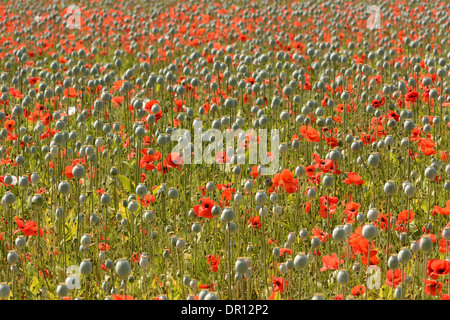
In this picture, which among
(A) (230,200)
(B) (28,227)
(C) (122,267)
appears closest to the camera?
(C) (122,267)

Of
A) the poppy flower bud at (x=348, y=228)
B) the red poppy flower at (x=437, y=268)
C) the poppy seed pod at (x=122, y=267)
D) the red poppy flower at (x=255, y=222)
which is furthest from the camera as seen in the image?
the red poppy flower at (x=255, y=222)

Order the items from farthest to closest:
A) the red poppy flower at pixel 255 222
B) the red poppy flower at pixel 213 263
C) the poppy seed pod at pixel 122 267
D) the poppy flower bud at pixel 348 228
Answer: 1. the red poppy flower at pixel 255 222
2. the red poppy flower at pixel 213 263
3. the poppy flower bud at pixel 348 228
4. the poppy seed pod at pixel 122 267

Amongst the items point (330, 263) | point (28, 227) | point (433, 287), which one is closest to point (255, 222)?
point (330, 263)

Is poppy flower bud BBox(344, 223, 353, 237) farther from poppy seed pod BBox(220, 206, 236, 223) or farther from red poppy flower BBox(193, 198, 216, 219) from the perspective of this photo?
red poppy flower BBox(193, 198, 216, 219)

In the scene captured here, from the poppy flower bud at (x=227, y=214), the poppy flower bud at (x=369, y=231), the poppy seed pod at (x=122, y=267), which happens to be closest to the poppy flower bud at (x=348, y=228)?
the poppy flower bud at (x=369, y=231)

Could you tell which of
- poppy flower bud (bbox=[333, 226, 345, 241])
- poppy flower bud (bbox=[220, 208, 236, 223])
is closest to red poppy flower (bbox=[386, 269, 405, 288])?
poppy flower bud (bbox=[333, 226, 345, 241])

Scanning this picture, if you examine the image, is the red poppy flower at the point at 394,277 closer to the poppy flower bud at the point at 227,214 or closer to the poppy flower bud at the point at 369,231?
the poppy flower bud at the point at 369,231

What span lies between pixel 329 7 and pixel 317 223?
37.4 ft

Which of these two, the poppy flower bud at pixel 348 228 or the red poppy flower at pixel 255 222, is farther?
the red poppy flower at pixel 255 222

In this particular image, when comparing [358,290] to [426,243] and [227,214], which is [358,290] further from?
[227,214]

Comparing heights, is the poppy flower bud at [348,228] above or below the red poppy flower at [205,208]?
below

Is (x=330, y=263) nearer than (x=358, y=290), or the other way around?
(x=358, y=290)

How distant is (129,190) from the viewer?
5.19 metres
